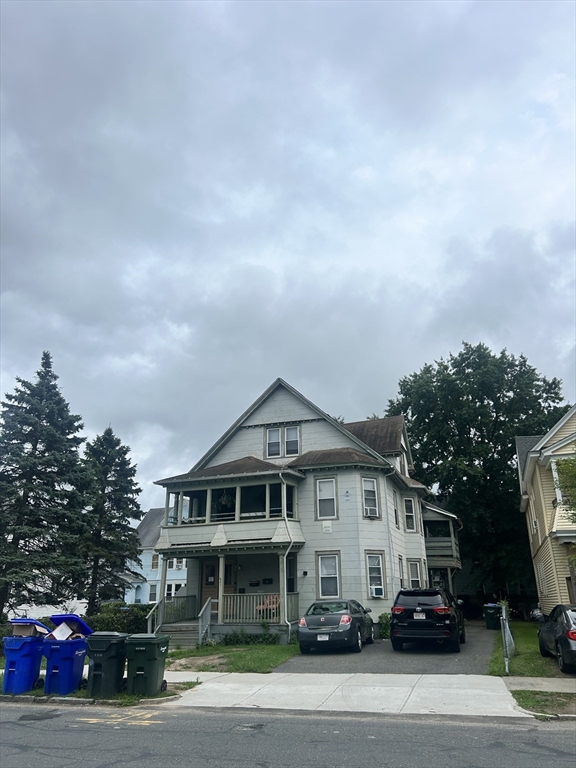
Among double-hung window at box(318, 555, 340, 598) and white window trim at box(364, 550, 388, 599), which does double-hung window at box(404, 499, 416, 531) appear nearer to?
white window trim at box(364, 550, 388, 599)

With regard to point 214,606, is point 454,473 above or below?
above

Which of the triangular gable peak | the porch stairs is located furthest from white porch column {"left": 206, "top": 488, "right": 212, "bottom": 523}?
the porch stairs

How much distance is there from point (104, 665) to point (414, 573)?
19329 millimetres

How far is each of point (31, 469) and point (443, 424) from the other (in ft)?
84.4

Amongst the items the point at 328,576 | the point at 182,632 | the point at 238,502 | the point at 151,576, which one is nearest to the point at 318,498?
the point at 328,576

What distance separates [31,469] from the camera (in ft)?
75.2

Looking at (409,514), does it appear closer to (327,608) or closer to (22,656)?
(327,608)

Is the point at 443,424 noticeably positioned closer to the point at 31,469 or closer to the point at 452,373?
the point at 452,373

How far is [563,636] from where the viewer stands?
11570 millimetres

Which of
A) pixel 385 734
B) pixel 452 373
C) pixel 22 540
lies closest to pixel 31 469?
pixel 22 540

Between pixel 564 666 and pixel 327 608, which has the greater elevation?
pixel 327 608

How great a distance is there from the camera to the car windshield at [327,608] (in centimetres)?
1614

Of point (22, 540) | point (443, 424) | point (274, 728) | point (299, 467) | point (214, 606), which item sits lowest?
point (274, 728)

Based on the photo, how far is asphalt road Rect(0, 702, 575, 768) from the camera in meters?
6.32
